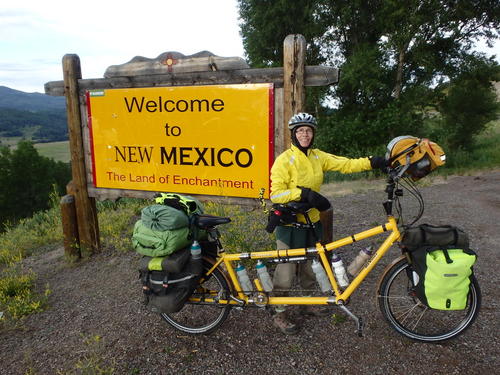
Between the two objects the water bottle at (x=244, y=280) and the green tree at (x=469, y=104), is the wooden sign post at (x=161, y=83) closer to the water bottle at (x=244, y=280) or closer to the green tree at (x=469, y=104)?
the water bottle at (x=244, y=280)

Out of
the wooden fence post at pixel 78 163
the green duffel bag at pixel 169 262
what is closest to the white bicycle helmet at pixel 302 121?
the green duffel bag at pixel 169 262

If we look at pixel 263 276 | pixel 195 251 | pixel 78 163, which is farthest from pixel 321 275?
pixel 78 163

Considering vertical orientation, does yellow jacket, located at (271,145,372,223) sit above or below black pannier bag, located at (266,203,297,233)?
above

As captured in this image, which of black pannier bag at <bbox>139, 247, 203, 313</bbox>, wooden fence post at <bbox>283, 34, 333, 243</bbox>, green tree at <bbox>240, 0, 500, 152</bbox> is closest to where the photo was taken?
black pannier bag at <bbox>139, 247, 203, 313</bbox>

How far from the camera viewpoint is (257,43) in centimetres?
1842

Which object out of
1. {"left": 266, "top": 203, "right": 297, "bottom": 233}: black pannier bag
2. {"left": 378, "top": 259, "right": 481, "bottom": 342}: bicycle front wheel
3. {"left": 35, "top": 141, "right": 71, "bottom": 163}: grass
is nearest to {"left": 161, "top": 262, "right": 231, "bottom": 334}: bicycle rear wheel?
{"left": 266, "top": 203, "right": 297, "bottom": 233}: black pannier bag

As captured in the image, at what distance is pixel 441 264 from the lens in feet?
8.96

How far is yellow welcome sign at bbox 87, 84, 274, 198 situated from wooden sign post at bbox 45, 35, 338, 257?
9cm

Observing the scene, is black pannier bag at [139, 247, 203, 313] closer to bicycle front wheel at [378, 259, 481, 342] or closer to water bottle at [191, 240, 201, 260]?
water bottle at [191, 240, 201, 260]

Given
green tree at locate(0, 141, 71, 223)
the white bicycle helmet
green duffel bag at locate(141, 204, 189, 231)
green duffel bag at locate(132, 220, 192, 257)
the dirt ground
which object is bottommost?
green tree at locate(0, 141, 71, 223)

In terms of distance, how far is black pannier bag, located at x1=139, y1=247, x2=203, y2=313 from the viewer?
10.4 feet

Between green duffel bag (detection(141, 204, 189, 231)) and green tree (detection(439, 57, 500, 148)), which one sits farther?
green tree (detection(439, 57, 500, 148))

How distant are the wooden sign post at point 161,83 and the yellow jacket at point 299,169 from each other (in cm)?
69

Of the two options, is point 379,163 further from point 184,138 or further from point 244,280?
point 184,138
